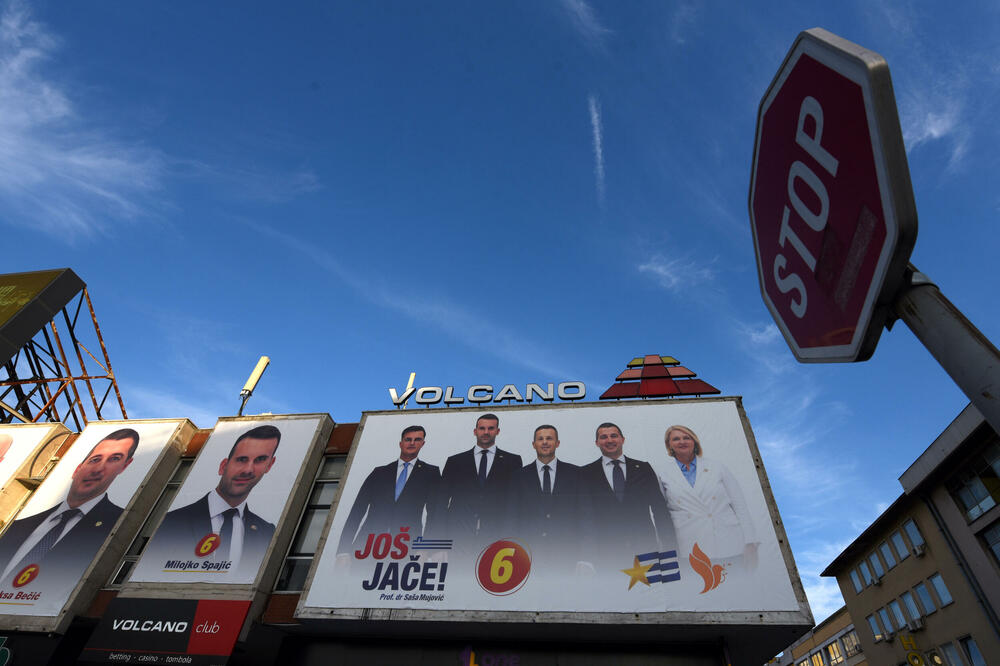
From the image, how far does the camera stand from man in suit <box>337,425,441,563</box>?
62.1ft

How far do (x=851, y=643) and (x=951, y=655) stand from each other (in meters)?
16.8

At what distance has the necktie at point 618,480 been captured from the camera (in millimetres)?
18359

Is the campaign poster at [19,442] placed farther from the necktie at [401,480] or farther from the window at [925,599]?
the window at [925,599]

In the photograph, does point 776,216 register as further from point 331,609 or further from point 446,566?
point 331,609

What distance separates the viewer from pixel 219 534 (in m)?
19.6

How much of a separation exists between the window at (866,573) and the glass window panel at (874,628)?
7.71 ft

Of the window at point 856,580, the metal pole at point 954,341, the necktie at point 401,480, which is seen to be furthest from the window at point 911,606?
the metal pole at point 954,341

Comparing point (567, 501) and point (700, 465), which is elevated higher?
point (700, 465)

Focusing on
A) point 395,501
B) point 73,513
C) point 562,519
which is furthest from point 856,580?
point 73,513

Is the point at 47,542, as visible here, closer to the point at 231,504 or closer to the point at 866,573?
the point at 231,504

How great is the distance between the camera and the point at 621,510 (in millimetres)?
17859

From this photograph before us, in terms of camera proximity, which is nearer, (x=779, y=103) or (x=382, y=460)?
(x=779, y=103)

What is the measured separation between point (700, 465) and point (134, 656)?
2014cm

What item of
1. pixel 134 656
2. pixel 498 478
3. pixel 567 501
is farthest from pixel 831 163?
pixel 134 656
